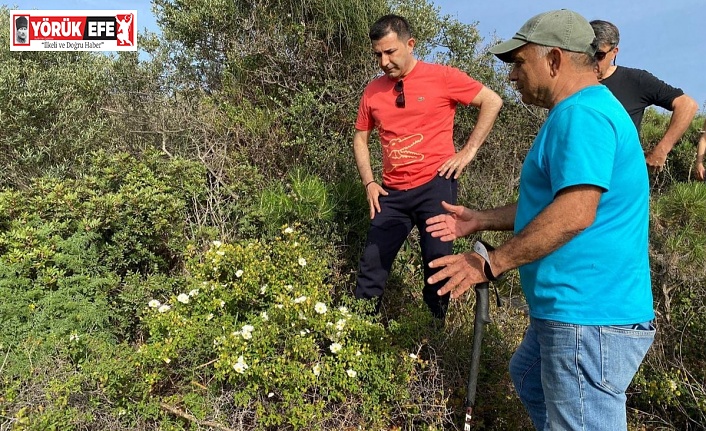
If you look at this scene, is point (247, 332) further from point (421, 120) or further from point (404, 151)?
point (421, 120)

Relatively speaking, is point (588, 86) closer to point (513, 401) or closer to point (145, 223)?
point (513, 401)

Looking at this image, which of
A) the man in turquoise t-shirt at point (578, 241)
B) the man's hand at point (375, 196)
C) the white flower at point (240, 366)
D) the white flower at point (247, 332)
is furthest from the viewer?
the man's hand at point (375, 196)

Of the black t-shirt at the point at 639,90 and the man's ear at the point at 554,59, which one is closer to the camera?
the man's ear at the point at 554,59

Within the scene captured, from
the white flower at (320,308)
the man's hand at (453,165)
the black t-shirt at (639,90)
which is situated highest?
the black t-shirt at (639,90)

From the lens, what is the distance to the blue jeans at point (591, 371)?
1.53m

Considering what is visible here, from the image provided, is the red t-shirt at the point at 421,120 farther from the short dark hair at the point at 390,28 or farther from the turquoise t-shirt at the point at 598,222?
the turquoise t-shirt at the point at 598,222

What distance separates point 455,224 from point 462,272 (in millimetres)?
514

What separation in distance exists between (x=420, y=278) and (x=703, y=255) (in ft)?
7.54

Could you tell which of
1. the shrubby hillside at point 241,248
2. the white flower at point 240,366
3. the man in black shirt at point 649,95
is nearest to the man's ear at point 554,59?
the shrubby hillside at point 241,248

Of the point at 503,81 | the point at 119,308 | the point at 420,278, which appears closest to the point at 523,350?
the point at 420,278

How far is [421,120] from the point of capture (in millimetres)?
3076

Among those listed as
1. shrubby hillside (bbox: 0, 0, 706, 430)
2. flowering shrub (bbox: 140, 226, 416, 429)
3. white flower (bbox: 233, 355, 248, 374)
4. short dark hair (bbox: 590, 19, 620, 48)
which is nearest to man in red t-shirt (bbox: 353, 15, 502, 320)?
shrubby hillside (bbox: 0, 0, 706, 430)

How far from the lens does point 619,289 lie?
156 cm

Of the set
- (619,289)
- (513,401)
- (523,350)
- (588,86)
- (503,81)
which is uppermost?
(503,81)
